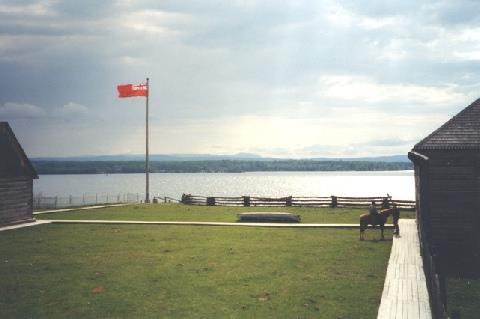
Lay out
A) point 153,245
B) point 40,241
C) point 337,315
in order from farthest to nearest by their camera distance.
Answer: point 40,241 < point 153,245 < point 337,315

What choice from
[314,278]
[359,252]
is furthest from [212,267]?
[359,252]

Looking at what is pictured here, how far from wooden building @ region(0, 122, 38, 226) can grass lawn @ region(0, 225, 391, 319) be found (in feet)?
21.3

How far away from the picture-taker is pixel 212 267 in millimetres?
17109

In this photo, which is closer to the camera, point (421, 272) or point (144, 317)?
point (144, 317)

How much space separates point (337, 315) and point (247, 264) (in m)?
6.67

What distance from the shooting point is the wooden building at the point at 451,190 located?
20.2 meters

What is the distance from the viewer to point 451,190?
2047 cm

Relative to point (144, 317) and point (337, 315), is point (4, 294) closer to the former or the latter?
point (144, 317)

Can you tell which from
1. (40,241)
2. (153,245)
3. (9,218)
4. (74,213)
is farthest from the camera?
(74,213)

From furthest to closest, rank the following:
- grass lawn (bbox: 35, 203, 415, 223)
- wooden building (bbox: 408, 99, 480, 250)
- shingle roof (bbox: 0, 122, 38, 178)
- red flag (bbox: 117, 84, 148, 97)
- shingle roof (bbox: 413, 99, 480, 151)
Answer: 1. red flag (bbox: 117, 84, 148, 97)
2. grass lawn (bbox: 35, 203, 415, 223)
3. shingle roof (bbox: 0, 122, 38, 178)
4. shingle roof (bbox: 413, 99, 480, 151)
5. wooden building (bbox: 408, 99, 480, 250)

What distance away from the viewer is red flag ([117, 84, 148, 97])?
50.4 metres

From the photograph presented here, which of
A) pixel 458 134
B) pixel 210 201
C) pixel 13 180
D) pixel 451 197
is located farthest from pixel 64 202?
pixel 451 197

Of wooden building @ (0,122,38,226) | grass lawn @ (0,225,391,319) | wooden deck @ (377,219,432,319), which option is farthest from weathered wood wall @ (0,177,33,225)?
wooden deck @ (377,219,432,319)

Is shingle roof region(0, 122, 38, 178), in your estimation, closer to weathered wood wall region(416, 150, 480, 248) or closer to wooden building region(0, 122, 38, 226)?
wooden building region(0, 122, 38, 226)
